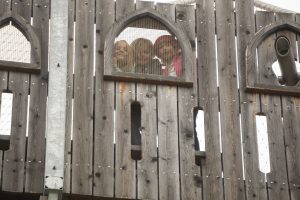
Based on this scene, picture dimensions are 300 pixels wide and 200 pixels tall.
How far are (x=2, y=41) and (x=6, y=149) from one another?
155 centimetres

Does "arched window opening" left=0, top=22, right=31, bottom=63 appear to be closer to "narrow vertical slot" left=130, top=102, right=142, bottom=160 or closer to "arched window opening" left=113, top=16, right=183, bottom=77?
"arched window opening" left=113, top=16, right=183, bottom=77

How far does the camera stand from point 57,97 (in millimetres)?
15961

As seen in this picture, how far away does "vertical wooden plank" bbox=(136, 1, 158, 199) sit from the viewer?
15.8 meters

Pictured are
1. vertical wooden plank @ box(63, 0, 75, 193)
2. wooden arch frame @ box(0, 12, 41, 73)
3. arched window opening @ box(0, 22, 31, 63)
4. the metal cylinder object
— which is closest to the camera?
vertical wooden plank @ box(63, 0, 75, 193)

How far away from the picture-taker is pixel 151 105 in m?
16.3

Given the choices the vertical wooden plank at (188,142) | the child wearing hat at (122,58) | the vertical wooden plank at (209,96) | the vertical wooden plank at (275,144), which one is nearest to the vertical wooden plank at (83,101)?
the child wearing hat at (122,58)

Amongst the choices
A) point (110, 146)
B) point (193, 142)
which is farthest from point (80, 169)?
point (193, 142)

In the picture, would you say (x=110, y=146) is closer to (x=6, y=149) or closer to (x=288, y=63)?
(x=6, y=149)

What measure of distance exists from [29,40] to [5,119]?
46.1 inches

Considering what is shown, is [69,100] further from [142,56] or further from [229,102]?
[229,102]

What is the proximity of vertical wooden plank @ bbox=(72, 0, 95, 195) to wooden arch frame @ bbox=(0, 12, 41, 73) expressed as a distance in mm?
519

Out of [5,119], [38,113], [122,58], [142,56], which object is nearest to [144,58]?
[142,56]

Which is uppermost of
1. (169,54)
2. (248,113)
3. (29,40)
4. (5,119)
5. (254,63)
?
(29,40)

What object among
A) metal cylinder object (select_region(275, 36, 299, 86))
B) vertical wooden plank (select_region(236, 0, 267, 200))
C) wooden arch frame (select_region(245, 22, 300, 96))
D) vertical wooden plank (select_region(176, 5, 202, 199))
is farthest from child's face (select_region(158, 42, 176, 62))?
metal cylinder object (select_region(275, 36, 299, 86))
